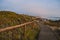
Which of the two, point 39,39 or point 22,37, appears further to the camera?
point 39,39

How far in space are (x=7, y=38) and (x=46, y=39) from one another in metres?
6.16

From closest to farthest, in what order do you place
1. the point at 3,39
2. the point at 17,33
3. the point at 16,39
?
the point at 3,39, the point at 16,39, the point at 17,33

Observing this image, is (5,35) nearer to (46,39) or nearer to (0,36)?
(0,36)

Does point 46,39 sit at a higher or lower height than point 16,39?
lower

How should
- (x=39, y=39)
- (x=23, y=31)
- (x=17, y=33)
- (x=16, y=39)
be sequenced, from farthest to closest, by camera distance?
(x=39, y=39) < (x=23, y=31) < (x=17, y=33) < (x=16, y=39)

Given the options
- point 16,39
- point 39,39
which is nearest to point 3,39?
point 16,39

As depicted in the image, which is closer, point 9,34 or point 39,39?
point 9,34

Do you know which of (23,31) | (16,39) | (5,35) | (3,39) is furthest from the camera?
(23,31)

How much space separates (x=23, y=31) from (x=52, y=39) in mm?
3224

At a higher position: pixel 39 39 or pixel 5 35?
pixel 5 35

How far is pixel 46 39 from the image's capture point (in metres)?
15.6

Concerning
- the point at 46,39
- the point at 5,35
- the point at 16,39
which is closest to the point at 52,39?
the point at 46,39

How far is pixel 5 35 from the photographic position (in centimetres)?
1013

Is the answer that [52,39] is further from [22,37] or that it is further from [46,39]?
[22,37]
